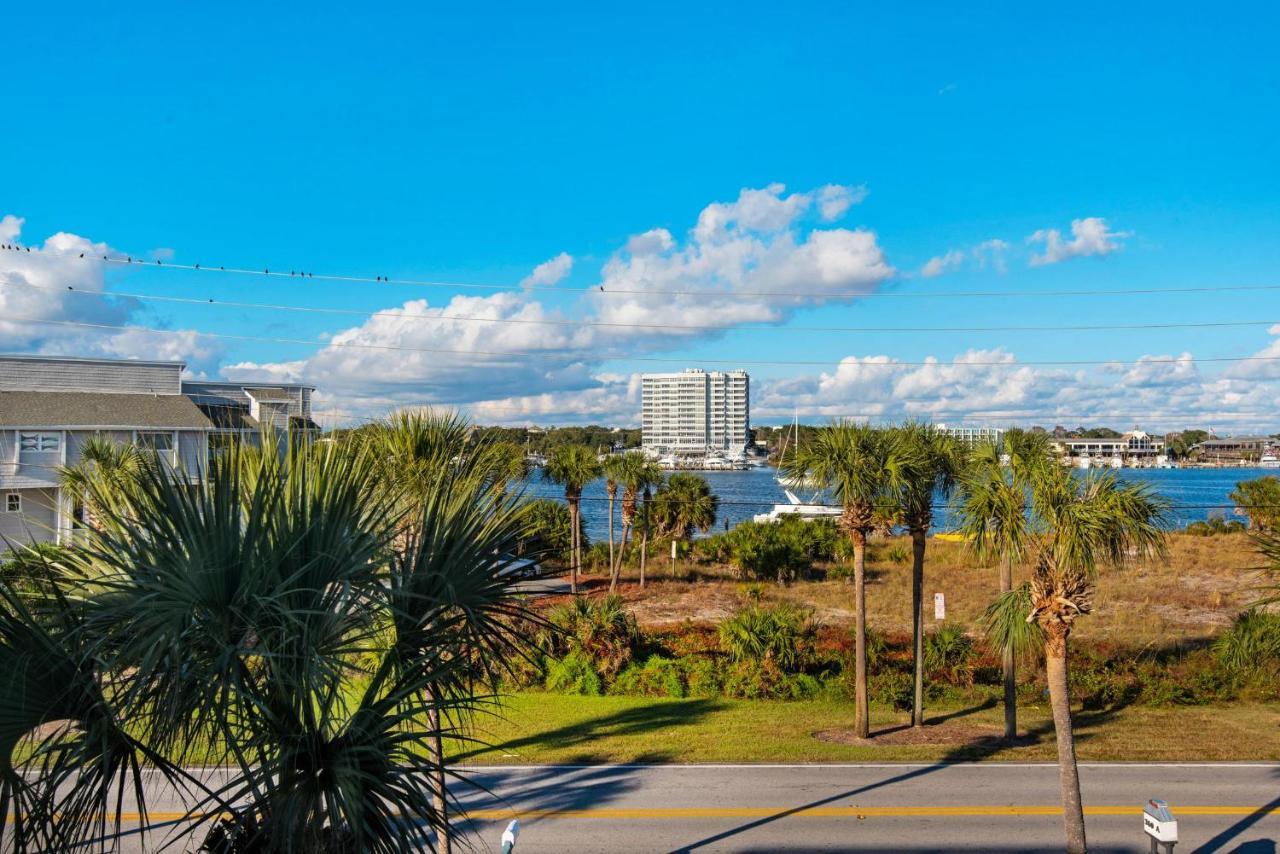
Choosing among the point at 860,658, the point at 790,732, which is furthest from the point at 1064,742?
the point at 790,732

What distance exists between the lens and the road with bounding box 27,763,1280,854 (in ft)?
40.8

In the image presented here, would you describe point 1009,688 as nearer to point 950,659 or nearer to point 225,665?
point 950,659

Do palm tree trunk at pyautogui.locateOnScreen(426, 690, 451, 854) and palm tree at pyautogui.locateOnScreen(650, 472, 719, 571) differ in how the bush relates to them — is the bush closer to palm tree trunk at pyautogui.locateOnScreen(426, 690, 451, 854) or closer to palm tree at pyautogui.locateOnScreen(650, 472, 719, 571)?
palm tree trunk at pyautogui.locateOnScreen(426, 690, 451, 854)

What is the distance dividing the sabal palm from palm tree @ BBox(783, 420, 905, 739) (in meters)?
12.5

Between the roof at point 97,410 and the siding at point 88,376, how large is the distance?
2150 mm

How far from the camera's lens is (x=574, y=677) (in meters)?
22.7

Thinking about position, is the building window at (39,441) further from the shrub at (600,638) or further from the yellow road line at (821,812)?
the yellow road line at (821,812)

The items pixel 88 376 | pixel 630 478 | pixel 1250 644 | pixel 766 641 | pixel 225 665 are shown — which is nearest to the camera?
pixel 225 665

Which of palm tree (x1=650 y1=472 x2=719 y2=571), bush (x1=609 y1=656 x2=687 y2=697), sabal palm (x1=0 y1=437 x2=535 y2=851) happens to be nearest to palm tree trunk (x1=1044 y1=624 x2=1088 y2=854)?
sabal palm (x1=0 y1=437 x2=535 y2=851)

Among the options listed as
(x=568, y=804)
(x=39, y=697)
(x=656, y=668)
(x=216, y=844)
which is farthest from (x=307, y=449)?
(x=656, y=668)

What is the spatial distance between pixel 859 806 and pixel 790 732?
465 cm

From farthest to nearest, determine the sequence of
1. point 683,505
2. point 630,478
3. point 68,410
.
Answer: point 683,505 → point 630,478 → point 68,410

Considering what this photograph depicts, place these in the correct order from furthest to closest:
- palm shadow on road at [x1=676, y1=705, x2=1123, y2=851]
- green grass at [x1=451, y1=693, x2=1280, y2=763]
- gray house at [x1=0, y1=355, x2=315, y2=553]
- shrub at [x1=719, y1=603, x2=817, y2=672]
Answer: gray house at [x1=0, y1=355, x2=315, y2=553] < shrub at [x1=719, y1=603, x2=817, y2=672] < green grass at [x1=451, y1=693, x2=1280, y2=763] < palm shadow on road at [x1=676, y1=705, x2=1123, y2=851]

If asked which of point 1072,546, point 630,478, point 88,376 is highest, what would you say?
point 88,376
